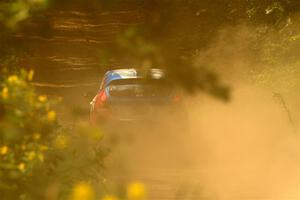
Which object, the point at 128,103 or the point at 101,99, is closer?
the point at 128,103

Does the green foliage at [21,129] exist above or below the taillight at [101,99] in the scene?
below

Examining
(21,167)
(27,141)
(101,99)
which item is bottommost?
(21,167)

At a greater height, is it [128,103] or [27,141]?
[128,103]

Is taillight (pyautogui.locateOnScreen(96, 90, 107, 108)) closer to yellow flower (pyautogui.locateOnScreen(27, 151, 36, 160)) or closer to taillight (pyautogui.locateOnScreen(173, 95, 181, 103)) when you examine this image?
taillight (pyautogui.locateOnScreen(173, 95, 181, 103))

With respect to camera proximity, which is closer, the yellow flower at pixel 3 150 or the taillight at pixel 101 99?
the yellow flower at pixel 3 150

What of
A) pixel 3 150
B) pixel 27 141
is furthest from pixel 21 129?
pixel 27 141

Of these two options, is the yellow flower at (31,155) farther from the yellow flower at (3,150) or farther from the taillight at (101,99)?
the taillight at (101,99)

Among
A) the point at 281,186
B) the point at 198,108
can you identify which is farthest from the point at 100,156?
the point at 198,108

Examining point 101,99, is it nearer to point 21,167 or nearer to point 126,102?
point 126,102

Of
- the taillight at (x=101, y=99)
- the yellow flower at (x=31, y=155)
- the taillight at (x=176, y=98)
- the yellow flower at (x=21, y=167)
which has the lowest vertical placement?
the yellow flower at (x=21, y=167)

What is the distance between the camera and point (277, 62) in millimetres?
26594

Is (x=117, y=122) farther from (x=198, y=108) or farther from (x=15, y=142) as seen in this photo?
(x=15, y=142)

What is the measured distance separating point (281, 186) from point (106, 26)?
109 ft

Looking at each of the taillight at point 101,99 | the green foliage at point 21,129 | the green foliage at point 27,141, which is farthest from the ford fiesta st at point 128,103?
the green foliage at point 21,129
